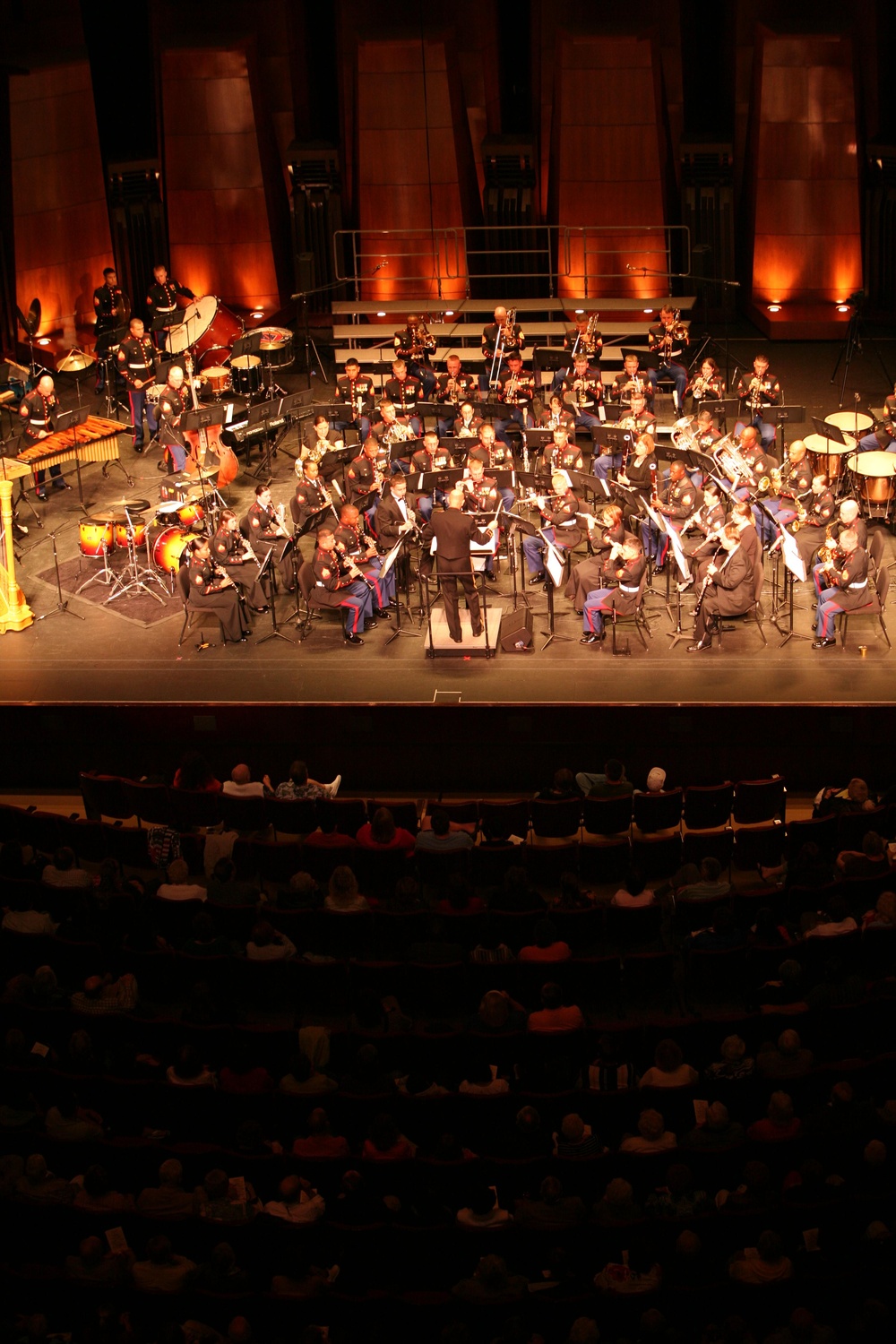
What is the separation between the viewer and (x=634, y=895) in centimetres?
805

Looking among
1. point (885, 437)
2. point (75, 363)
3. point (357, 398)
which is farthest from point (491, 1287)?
point (75, 363)

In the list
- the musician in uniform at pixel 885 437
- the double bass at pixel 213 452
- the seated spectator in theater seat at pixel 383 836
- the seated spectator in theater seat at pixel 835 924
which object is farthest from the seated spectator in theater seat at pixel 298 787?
the musician in uniform at pixel 885 437

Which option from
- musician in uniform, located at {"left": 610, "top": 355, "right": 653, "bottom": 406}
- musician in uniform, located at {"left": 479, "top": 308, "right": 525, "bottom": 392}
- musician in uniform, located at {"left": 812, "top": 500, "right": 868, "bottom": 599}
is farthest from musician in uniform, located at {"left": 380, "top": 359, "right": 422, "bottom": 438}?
musician in uniform, located at {"left": 812, "top": 500, "right": 868, "bottom": 599}

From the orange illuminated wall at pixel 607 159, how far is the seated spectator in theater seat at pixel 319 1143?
1324cm

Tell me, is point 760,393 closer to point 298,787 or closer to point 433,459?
point 433,459

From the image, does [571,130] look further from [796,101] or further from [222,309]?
[222,309]

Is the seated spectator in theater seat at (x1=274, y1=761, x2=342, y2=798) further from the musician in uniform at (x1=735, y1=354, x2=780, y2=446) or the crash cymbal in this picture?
the crash cymbal

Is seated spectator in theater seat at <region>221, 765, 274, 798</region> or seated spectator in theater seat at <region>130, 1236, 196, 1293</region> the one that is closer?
seated spectator in theater seat at <region>130, 1236, 196, 1293</region>

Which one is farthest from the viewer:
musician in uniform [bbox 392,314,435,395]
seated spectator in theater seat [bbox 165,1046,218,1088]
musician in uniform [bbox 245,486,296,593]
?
musician in uniform [bbox 392,314,435,395]

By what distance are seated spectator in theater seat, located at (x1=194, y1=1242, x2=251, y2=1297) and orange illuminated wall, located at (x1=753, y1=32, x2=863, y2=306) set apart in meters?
14.8

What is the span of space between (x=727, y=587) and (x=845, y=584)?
846mm

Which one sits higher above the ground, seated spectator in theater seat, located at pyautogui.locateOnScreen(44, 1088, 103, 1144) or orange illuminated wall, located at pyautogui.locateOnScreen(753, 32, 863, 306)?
orange illuminated wall, located at pyautogui.locateOnScreen(753, 32, 863, 306)

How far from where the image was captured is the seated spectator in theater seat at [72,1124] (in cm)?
650

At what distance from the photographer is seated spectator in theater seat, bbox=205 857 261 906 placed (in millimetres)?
8219
